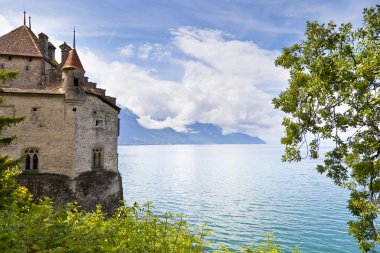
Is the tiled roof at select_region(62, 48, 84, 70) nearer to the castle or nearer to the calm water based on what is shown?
the castle

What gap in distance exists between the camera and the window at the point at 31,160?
2494 centimetres

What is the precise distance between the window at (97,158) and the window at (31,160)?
502 cm

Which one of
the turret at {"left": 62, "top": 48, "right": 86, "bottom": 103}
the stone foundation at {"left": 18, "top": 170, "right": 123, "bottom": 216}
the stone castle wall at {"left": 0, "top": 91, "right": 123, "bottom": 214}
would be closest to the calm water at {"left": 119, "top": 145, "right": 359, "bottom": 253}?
the stone foundation at {"left": 18, "top": 170, "right": 123, "bottom": 216}

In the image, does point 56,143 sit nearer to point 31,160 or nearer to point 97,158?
point 31,160

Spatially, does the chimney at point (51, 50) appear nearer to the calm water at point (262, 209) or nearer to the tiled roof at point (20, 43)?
the tiled roof at point (20, 43)

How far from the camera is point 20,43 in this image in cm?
3058

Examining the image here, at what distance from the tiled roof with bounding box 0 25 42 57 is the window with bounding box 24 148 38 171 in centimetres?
1108

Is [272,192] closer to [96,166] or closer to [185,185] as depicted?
[185,185]

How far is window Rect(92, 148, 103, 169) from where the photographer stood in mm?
27625

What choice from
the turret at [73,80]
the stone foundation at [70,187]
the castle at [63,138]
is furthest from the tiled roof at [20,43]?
the stone foundation at [70,187]

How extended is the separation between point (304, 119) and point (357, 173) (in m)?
2.56

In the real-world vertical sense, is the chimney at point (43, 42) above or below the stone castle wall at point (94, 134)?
above

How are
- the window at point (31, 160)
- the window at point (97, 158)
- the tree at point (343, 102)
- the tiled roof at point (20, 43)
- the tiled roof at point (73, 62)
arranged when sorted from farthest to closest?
the tiled roof at point (20, 43) → the window at point (97, 158) → the tiled roof at point (73, 62) → the window at point (31, 160) → the tree at point (343, 102)

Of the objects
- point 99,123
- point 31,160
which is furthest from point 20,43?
point 31,160
